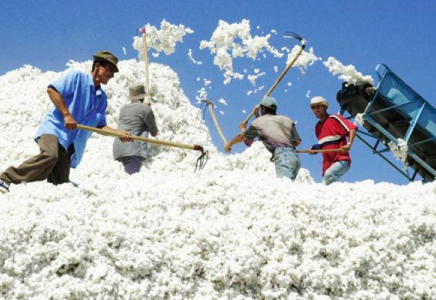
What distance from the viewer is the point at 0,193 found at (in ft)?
13.8

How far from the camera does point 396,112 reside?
9.76 metres

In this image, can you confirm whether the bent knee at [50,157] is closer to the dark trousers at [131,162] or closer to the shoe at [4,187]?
the shoe at [4,187]

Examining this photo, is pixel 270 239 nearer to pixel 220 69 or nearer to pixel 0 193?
pixel 0 193

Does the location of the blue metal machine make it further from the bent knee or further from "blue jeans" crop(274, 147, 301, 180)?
the bent knee

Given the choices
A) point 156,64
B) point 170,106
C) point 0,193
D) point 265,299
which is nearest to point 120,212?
point 0,193

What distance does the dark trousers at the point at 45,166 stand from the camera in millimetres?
4473

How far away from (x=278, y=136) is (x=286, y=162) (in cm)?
35

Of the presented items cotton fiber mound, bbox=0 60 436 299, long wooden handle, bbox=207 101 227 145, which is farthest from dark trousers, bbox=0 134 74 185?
long wooden handle, bbox=207 101 227 145

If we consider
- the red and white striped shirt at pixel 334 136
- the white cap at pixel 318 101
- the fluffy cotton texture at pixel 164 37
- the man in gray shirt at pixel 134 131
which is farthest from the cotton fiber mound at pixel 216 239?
the fluffy cotton texture at pixel 164 37

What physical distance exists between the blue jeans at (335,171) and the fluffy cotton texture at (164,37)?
523 cm

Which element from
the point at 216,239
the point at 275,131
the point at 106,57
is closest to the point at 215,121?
the point at 275,131

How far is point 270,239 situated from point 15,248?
188cm

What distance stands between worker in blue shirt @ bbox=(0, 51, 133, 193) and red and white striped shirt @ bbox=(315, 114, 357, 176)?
9.96ft

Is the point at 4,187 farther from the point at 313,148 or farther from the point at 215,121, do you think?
the point at 215,121
